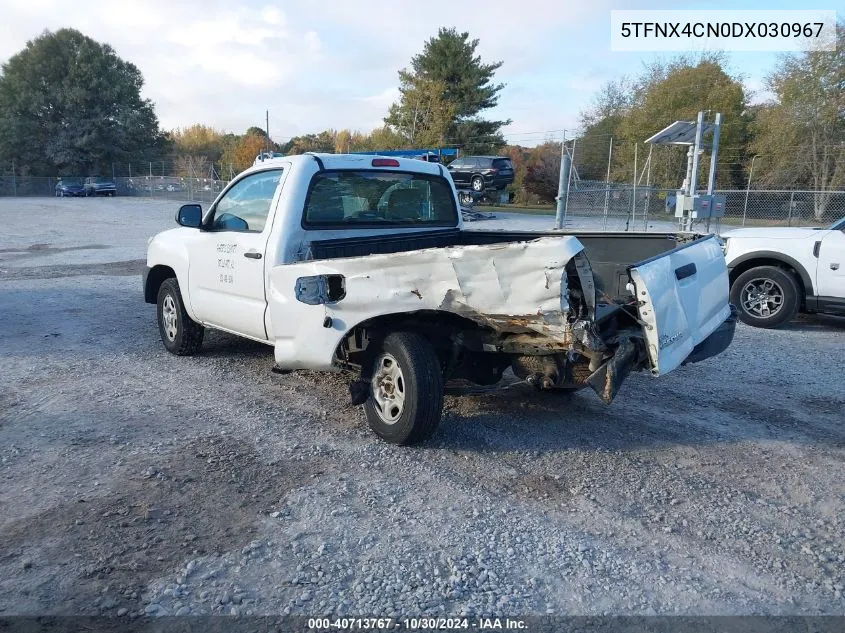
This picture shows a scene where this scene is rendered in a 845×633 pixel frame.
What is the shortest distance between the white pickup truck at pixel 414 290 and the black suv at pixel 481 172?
81.5 ft

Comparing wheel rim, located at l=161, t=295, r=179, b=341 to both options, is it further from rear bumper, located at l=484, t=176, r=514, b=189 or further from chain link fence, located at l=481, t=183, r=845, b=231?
rear bumper, located at l=484, t=176, r=514, b=189

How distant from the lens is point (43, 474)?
13.6 feet

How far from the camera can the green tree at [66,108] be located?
59.7m

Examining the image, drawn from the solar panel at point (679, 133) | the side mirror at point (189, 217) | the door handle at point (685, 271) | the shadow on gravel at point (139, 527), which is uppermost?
the solar panel at point (679, 133)

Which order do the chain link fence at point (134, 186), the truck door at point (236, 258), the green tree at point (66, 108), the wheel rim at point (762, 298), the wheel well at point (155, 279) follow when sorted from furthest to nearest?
the green tree at point (66, 108), the chain link fence at point (134, 186), the wheel rim at point (762, 298), the wheel well at point (155, 279), the truck door at point (236, 258)

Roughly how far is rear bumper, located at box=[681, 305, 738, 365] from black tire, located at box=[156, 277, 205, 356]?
4426mm

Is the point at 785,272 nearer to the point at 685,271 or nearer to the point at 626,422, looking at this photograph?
the point at 626,422

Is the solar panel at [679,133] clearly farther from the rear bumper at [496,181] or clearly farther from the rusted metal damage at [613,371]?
the rear bumper at [496,181]

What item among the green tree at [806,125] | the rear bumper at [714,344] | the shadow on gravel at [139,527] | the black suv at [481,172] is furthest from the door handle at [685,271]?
the green tree at [806,125]

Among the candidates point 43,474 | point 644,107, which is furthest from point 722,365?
point 644,107

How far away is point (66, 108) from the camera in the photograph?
198 ft

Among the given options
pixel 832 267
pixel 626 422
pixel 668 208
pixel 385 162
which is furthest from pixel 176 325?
pixel 668 208

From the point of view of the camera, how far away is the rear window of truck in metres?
5.59

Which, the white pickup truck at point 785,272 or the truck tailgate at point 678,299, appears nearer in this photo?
the truck tailgate at point 678,299
